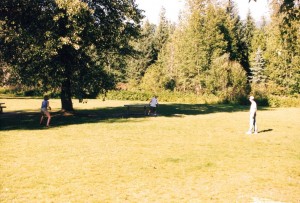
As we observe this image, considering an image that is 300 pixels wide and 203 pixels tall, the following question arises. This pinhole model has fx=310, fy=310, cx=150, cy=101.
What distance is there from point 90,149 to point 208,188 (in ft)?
21.8

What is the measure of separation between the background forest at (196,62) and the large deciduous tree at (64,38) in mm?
93

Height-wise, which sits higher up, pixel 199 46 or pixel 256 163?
pixel 199 46

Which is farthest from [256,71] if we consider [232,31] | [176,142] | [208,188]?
[208,188]

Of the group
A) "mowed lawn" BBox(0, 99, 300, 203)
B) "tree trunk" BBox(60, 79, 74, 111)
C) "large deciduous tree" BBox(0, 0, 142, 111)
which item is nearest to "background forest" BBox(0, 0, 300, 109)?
"large deciduous tree" BBox(0, 0, 142, 111)

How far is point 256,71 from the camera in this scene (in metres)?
74.0

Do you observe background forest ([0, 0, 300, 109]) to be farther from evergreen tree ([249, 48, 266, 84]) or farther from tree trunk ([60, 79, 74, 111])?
tree trunk ([60, 79, 74, 111])

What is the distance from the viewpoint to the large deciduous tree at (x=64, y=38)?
21906 millimetres

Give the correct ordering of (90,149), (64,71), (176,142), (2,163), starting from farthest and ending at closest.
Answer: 1. (64,71)
2. (176,142)
3. (90,149)
4. (2,163)

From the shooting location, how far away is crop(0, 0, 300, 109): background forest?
25.2m

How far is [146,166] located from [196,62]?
55.1 meters

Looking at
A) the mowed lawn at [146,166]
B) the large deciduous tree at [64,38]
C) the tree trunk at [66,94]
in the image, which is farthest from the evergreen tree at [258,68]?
the mowed lawn at [146,166]

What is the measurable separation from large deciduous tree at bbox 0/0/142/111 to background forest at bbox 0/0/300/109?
9cm

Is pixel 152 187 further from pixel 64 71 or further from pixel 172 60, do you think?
pixel 172 60

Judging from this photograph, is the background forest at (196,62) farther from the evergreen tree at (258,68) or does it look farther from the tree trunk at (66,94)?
the tree trunk at (66,94)
